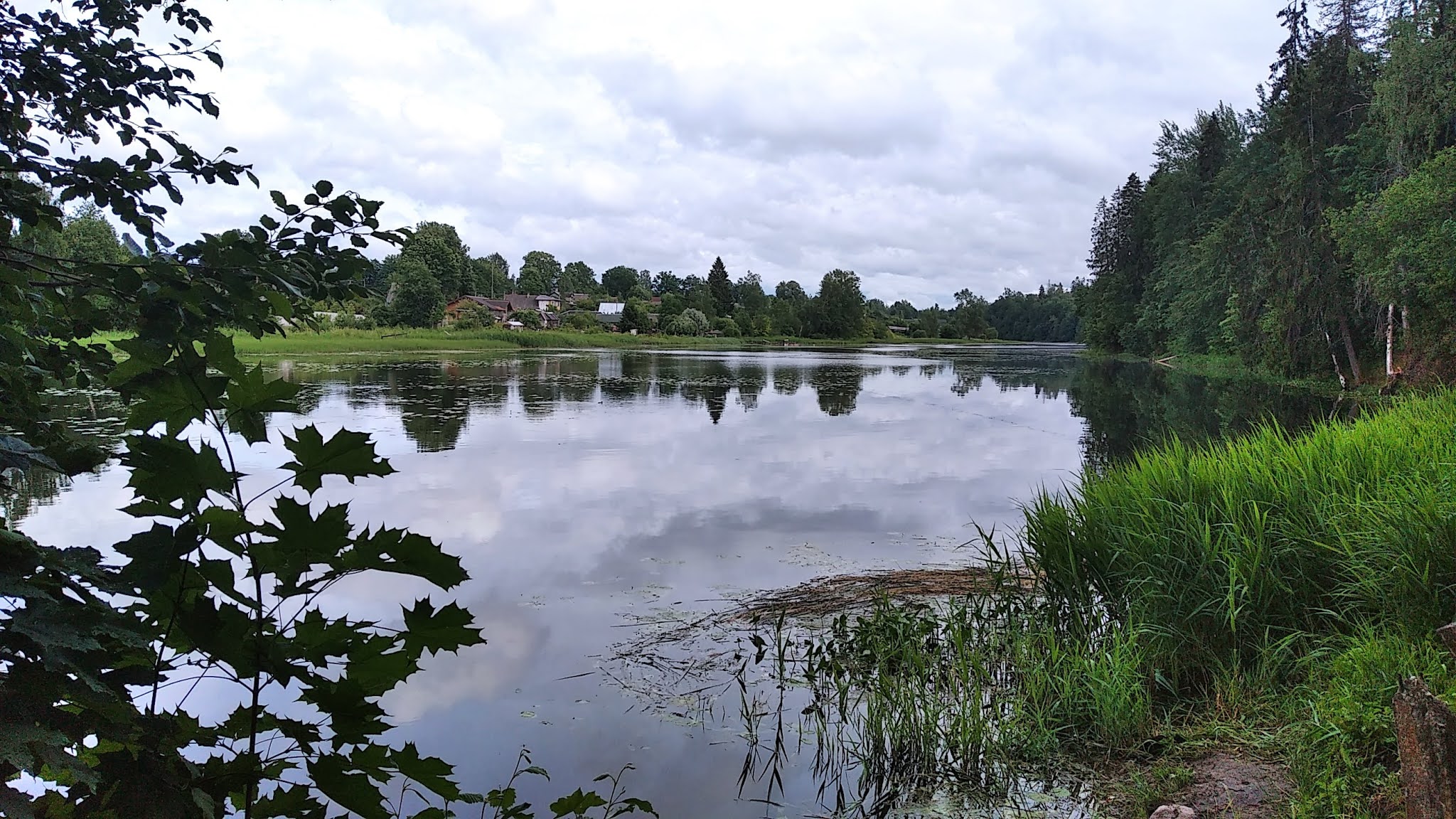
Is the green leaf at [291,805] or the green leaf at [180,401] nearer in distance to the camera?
the green leaf at [180,401]

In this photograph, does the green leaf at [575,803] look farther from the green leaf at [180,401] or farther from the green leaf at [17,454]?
the green leaf at [17,454]

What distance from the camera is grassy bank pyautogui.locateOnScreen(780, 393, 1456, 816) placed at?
3.89 m

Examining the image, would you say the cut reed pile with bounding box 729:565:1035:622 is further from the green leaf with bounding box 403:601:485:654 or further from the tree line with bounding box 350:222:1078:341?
the tree line with bounding box 350:222:1078:341

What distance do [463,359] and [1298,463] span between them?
37.8m

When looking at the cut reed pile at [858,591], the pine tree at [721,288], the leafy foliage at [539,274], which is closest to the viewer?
the cut reed pile at [858,591]

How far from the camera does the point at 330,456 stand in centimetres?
114

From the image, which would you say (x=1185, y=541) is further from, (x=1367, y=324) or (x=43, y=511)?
(x=1367, y=324)

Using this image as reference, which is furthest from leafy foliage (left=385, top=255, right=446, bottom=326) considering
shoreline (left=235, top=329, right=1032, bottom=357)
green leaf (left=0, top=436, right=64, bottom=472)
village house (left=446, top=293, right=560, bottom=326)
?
green leaf (left=0, top=436, right=64, bottom=472)

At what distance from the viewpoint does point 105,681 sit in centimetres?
129

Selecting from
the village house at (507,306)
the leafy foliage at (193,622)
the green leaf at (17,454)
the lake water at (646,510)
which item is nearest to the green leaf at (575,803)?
the leafy foliage at (193,622)

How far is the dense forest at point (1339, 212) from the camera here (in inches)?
734

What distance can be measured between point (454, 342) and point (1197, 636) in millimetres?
53971

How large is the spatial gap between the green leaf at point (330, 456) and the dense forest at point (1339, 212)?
22.2 metres

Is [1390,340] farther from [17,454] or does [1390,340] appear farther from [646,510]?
[17,454]
